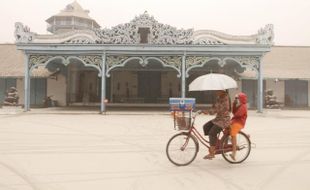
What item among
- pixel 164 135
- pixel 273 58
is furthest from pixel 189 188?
pixel 273 58

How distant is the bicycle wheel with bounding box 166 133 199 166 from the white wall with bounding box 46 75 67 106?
1979 cm

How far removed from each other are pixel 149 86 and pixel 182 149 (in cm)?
1941

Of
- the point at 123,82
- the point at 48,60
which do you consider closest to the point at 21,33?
the point at 48,60

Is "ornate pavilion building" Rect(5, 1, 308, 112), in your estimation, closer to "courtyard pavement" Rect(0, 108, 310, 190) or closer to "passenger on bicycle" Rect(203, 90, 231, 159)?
"courtyard pavement" Rect(0, 108, 310, 190)

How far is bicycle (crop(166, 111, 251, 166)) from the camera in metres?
5.88

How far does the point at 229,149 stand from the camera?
6.03 metres

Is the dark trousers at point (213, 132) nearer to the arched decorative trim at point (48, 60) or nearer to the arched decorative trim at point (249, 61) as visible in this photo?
the arched decorative trim at point (249, 61)

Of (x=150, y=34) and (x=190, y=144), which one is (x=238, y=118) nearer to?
(x=190, y=144)

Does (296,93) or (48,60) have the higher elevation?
(48,60)

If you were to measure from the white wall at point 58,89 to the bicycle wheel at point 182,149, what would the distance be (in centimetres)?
1979

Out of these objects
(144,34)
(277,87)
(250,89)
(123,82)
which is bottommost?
(250,89)

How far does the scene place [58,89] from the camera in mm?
24484

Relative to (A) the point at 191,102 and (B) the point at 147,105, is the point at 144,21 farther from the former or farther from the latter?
(A) the point at 191,102

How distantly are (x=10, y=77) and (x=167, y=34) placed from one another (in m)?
12.7
